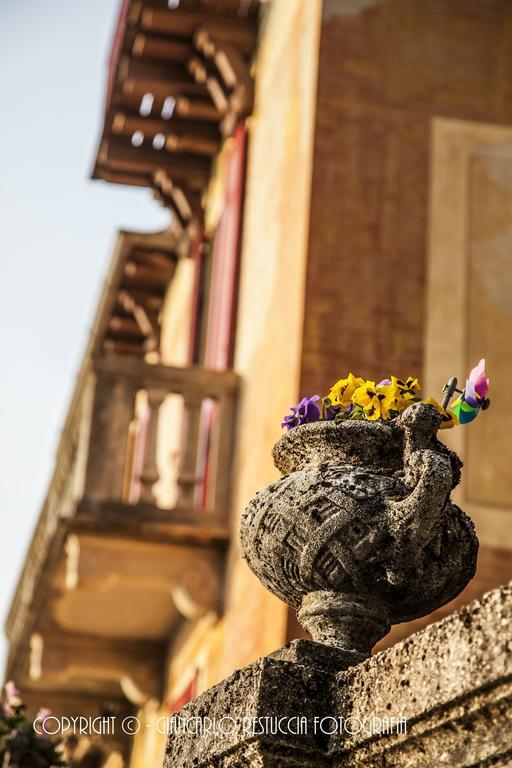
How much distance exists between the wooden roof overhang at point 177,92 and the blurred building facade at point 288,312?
41 millimetres

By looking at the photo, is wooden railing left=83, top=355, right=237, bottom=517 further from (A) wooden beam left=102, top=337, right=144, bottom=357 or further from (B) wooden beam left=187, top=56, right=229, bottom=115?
(A) wooden beam left=102, top=337, right=144, bottom=357

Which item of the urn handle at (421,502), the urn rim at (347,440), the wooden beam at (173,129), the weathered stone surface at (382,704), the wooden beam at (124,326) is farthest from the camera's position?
the wooden beam at (124,326)

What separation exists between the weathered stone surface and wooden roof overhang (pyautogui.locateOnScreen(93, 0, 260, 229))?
984cm

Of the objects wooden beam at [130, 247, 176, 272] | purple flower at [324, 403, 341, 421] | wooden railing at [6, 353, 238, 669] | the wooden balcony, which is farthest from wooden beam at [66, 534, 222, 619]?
purple flower at [324, 403, 341, 421]

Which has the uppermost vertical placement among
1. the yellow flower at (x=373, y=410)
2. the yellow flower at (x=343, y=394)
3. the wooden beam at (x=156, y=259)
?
the wooden beam at (x=156, y=259)

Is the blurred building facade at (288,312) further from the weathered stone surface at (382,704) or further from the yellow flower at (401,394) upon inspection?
the weathered stone surface at (382,704)

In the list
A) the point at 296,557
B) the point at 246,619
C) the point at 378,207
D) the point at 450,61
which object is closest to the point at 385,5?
the point at 450,61

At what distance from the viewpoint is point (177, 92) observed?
14.6 m

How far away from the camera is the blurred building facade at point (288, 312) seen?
35.4 feet

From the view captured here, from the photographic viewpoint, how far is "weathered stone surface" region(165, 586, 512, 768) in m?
3.33

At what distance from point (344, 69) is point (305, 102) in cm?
35

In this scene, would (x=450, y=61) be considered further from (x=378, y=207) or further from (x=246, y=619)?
(x=246, y=619)

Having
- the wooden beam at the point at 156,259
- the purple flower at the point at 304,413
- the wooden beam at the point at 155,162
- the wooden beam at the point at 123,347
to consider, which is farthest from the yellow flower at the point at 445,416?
the wooden beam at the point at 123,347

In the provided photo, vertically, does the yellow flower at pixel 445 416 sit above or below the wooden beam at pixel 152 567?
below
